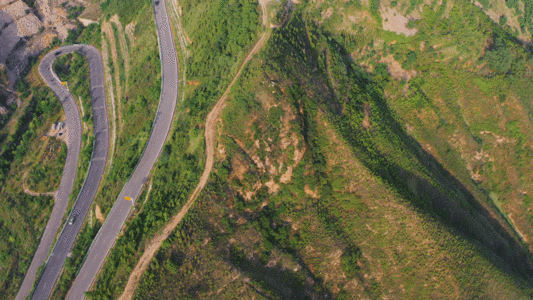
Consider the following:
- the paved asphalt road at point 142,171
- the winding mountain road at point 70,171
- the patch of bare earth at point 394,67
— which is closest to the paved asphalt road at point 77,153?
the winding mountain road at point 70,171

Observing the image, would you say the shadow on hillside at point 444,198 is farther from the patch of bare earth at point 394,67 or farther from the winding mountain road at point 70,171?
the winding mountain road at point 70,171

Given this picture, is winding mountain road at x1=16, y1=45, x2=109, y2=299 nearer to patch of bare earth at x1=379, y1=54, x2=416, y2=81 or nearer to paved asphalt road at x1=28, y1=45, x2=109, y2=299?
paved asphalt road at x1=28, y1=45, x2=109, y2=299

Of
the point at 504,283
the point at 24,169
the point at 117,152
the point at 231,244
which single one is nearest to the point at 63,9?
the point at 24,169

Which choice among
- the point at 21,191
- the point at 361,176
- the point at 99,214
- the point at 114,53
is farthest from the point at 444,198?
the point at 21,191

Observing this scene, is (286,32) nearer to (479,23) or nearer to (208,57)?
(208,57)

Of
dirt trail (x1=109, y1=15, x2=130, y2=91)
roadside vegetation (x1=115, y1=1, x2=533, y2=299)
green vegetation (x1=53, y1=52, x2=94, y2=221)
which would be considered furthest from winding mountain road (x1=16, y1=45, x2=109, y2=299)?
roadside vegetation (x1=115, y1=1, x2=533, y2=299)
